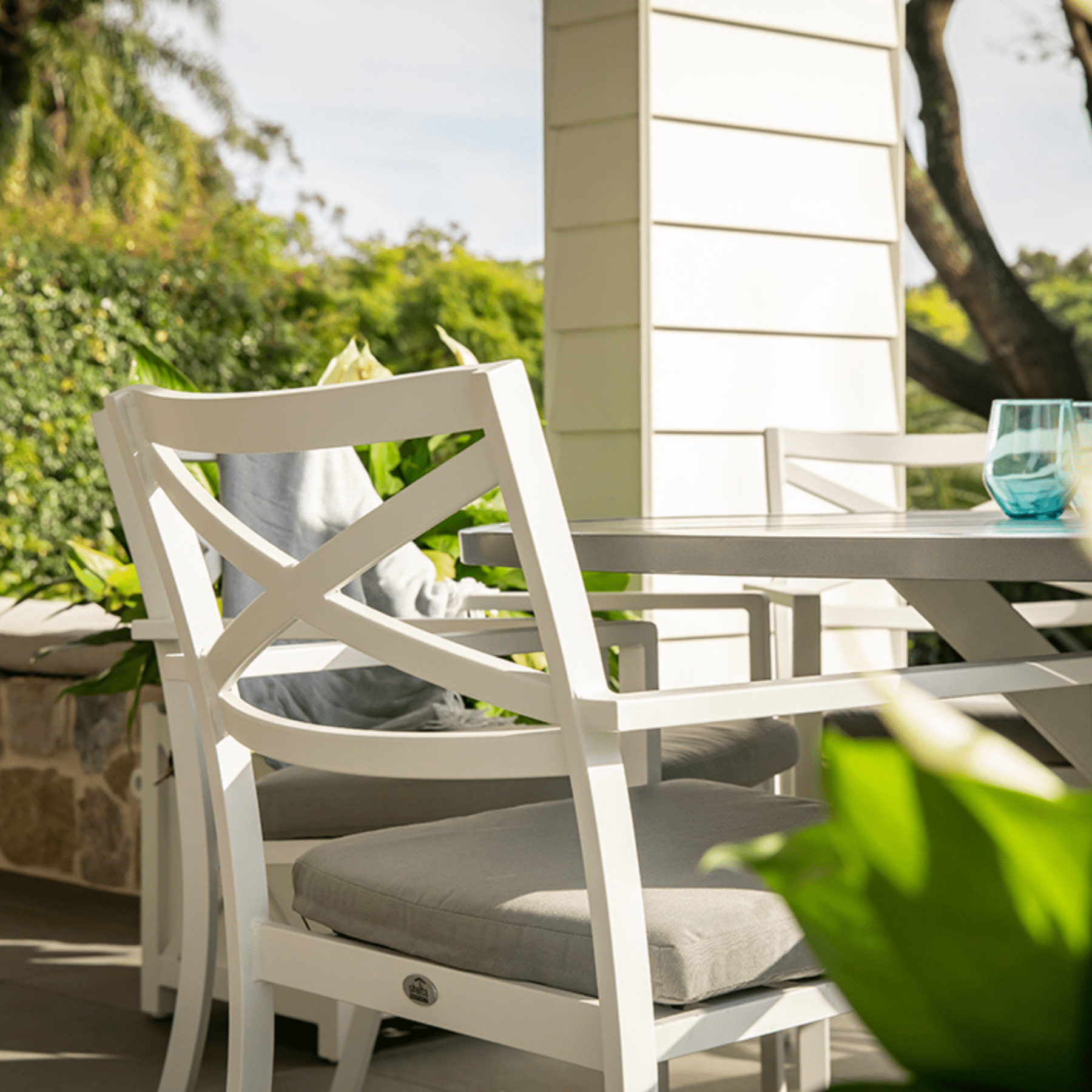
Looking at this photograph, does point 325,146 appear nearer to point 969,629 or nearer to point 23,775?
point 23,775

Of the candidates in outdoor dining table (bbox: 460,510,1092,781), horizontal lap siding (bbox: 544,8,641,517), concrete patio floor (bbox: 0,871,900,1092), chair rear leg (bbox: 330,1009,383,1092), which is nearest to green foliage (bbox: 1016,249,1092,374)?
horizontal lap siding (bbox: 544,8,641,517)

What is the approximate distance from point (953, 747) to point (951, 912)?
0.9 inches

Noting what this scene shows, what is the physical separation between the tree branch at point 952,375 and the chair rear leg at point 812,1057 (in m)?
9.35

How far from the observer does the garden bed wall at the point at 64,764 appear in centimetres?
323

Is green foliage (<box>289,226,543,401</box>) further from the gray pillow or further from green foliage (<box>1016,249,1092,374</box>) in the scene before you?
the gray pillow

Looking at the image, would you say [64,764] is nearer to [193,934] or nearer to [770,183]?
[193,934]

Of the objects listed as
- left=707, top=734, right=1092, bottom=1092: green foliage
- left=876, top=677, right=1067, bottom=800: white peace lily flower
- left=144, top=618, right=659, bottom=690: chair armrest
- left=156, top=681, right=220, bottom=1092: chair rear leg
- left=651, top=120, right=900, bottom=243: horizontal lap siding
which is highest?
left=651, top=120, right=900, bottom=243: horizontal lap siding

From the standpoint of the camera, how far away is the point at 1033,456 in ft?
5.40

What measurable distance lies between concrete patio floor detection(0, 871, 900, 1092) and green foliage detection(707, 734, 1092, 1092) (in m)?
2.10

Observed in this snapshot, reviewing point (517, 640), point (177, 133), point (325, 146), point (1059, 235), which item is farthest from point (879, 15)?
point (325, 146)

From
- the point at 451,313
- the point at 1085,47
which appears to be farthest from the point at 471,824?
the point at 451,313

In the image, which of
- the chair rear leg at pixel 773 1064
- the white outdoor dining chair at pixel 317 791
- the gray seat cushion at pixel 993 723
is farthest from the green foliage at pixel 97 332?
the chair rear leg at pixel 773 1064

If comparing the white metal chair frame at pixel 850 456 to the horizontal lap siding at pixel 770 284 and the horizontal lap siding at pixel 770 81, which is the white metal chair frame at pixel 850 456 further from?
the horizontal lap siding at pixel 770 81

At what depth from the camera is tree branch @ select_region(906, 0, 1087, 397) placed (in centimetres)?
1042
